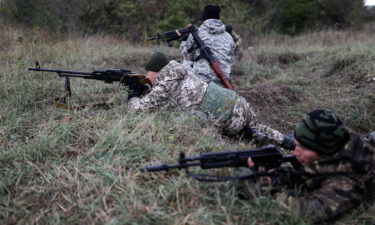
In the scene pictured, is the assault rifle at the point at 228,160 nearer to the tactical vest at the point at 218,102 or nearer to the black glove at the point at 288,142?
the tactical vest at the point at 218,102

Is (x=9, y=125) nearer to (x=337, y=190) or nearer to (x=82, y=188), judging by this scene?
(x=82, y=188)

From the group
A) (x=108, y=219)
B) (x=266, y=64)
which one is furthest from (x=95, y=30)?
(x=108, y=219)

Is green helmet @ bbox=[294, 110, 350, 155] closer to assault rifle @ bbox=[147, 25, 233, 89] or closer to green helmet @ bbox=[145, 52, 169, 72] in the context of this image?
green helmet @ bbox=[145, 52, 169, 72]

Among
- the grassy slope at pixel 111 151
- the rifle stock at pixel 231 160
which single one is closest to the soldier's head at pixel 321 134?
the rifle stock at pixel 231 160

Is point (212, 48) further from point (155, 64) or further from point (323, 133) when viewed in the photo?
point (323, 133)

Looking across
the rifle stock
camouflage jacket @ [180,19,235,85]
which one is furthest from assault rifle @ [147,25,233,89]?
the rifle stock

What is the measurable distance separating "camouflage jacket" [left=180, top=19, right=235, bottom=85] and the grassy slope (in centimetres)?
83

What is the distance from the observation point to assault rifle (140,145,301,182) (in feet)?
7.83

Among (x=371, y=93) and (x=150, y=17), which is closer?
(x=371, y=93)

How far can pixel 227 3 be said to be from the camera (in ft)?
50.3

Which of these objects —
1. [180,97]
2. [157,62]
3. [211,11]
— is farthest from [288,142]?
[211,11]

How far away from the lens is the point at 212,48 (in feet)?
19.1

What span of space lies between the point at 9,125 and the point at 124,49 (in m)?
5.84

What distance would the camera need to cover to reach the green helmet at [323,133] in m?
2.39
